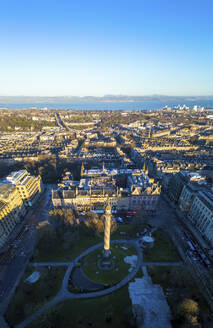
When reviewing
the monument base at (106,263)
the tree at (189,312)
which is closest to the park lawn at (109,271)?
the monument base at (106,263)

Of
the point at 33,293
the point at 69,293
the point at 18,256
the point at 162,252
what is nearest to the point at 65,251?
the point at 69,293

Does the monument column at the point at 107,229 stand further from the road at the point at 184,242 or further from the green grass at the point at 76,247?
the road at the point at 184,242

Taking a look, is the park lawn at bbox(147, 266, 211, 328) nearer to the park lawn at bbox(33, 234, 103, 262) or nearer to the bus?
the park lawn at bbox(33, 234, 103, 262)

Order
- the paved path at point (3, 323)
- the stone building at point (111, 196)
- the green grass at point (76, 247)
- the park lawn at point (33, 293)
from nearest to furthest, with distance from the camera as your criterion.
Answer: the paved path at point (3, 323), the park lawn at point (33, 293), the green grass at point (76, 247), the stone building at point (111, 196)

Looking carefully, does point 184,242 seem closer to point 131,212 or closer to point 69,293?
point 131,212

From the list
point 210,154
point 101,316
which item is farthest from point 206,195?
point 210,154

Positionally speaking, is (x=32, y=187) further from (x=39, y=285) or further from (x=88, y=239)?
(x=39, y=285)

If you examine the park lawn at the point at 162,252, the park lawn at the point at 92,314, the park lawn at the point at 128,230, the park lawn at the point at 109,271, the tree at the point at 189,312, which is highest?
the tree at the point at 189,312
